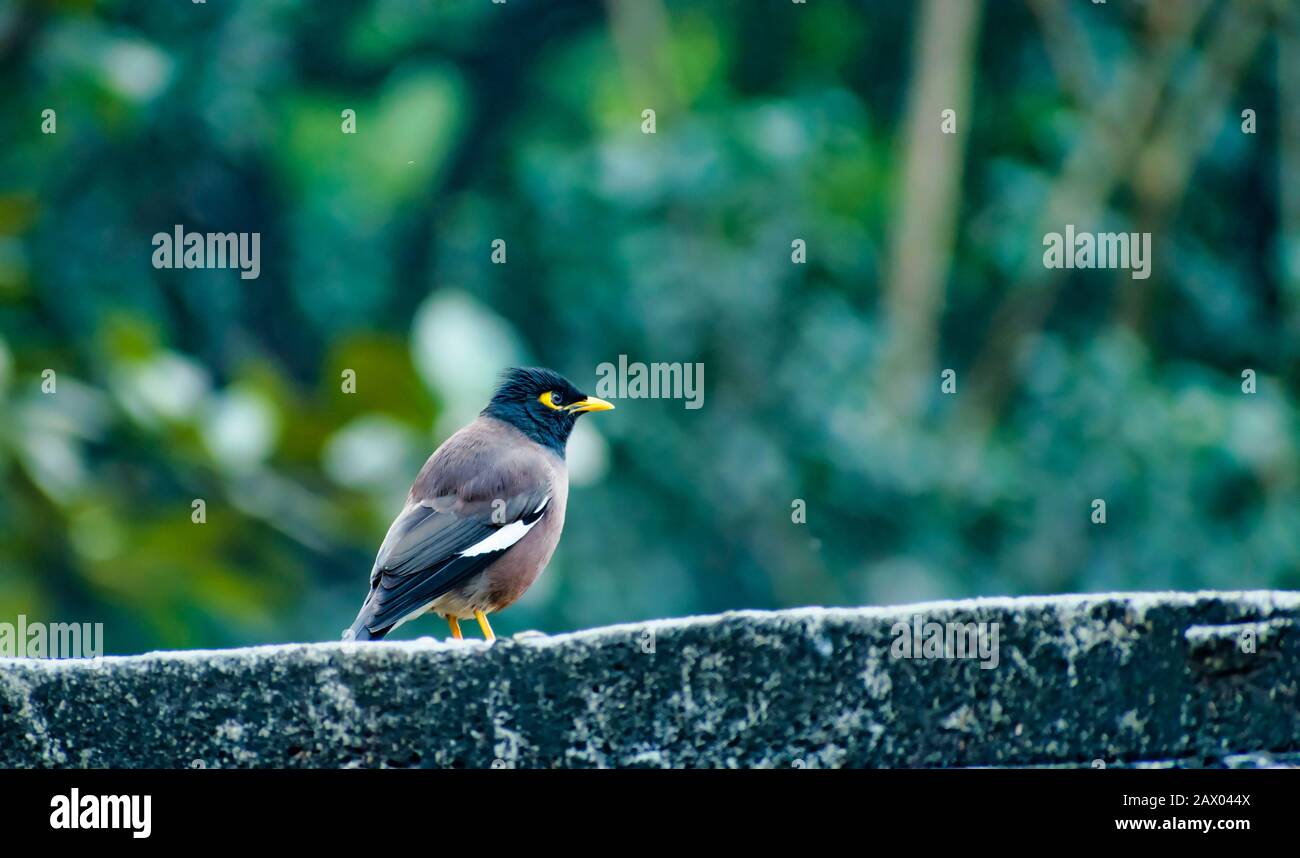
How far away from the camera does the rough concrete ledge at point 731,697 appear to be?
2.26 m

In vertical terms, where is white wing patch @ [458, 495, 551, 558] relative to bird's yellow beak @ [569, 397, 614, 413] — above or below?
below

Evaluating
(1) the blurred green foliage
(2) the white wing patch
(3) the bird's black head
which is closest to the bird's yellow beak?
(3) the bird's black head

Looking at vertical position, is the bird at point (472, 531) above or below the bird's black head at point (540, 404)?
below

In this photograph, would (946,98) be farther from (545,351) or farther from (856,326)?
(545,351)

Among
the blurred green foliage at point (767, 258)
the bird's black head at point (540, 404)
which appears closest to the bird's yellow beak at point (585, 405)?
the bird's black head at point (540, 404)

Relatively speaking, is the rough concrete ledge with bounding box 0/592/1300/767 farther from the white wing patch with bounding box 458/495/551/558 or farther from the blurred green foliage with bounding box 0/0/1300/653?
the blurred green foliage with bounding box 0/0/1300/653

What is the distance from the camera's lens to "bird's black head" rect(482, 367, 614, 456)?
4707mm

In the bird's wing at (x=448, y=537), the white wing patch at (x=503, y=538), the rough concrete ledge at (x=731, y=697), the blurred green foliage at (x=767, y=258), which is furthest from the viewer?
the blurred green foliage at (x=767, y=258)

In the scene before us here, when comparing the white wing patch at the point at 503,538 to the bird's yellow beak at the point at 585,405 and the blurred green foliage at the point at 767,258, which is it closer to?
the bird's yellow beak at the point at 585,405

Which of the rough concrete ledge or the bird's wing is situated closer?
the rough concrete ledge

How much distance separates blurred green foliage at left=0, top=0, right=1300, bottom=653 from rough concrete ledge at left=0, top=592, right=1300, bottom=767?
17.7ft

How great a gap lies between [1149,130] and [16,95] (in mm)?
6892

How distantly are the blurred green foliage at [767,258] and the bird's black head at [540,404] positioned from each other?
130 inches
